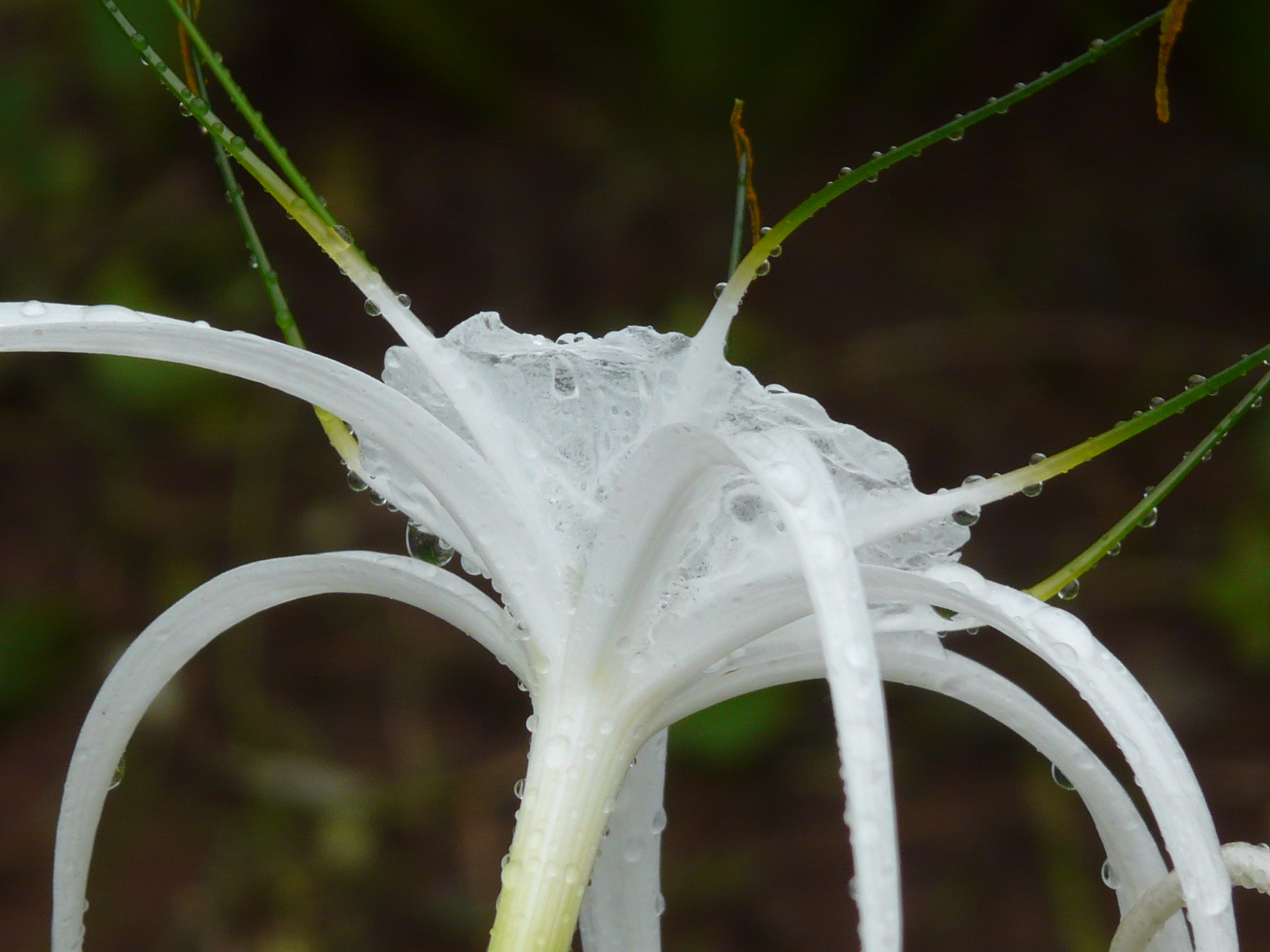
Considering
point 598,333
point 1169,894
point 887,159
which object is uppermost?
point 598,333

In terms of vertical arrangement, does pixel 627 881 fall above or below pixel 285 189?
below

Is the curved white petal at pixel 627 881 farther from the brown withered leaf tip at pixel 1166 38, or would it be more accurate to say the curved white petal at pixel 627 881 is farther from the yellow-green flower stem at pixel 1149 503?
the brown withered leaf tip at pixel 1166 38

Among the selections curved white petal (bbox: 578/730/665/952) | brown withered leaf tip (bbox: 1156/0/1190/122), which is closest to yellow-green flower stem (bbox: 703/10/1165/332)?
brown withered leaf tip (bbox: 1156/0/1190/122)

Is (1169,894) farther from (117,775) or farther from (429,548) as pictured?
(117,775)

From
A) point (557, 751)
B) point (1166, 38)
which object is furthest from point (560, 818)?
point (1166, 38)

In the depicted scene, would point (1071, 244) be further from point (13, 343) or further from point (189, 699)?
point (13, 343)

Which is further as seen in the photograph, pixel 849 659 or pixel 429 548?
pixel 429 548
